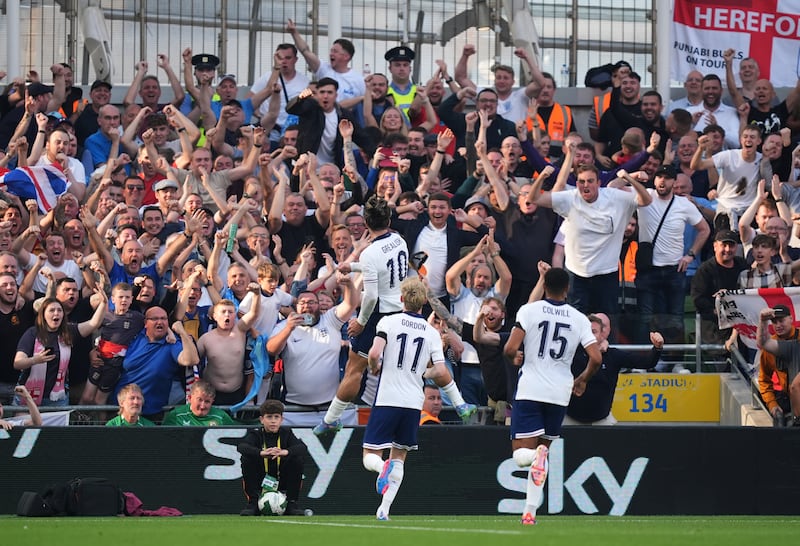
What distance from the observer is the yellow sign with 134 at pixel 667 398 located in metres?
15.7

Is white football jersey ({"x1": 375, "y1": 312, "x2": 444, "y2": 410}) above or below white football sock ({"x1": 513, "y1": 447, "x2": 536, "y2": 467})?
above

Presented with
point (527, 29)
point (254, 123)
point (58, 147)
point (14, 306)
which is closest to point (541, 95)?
point (527, 29)

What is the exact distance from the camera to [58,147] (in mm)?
16594

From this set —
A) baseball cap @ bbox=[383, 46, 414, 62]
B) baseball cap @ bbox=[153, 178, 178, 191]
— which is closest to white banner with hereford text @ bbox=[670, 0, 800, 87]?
baseball cap @ bbox=[383, 46, 414, 62]

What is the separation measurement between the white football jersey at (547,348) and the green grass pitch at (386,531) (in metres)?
1.06

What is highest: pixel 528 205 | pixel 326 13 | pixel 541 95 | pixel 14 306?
pixel 326 13

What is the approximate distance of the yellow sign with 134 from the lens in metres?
15.7

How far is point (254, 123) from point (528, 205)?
175 inches

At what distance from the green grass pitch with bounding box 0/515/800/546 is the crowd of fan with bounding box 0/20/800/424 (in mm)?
2439

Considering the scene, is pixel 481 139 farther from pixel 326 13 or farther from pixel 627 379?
pixel 326 13

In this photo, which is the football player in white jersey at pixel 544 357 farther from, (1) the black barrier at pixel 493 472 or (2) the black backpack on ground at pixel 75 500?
(2) the black backpack on ground at pixel 75 500

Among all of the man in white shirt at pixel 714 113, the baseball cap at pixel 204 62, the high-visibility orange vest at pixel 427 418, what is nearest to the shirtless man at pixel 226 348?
the high-visibility orange vest at pixel 427 418

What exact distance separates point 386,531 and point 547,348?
221 centimetres

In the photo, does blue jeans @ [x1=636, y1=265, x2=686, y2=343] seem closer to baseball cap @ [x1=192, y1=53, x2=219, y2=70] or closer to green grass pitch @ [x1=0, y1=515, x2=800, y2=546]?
green grass pitch @ [x1=0, y1=515, x2=800, y2=546]
